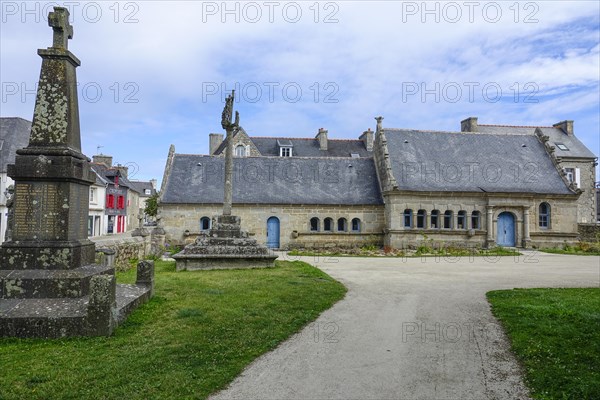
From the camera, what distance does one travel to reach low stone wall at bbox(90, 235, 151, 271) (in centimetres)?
1347

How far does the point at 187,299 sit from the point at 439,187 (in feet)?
66.5

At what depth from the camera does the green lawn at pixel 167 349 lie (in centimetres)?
431

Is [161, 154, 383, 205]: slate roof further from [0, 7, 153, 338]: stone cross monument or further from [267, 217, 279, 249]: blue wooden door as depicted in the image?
[0, 7, 153, 338]: stone cross monument

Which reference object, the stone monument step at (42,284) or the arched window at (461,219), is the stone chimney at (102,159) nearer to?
the arched window at (461,219)

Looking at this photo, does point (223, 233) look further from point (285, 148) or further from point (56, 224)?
point (285, 148)

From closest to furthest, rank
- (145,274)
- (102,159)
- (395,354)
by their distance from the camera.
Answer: (395,354), (145,274), (102,159)

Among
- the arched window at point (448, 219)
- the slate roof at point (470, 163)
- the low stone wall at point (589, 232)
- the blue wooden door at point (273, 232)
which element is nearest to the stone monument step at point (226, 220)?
the blue wooden door at point (273, 232)

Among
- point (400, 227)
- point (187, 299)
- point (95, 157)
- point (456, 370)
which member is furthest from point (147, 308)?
point (95, 157)

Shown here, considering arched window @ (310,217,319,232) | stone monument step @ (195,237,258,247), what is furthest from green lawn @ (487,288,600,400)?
arched window @ (310,217,319,232)

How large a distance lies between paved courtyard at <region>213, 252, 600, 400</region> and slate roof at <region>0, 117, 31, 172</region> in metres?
28.8

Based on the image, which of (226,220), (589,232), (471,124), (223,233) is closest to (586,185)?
(471,124)

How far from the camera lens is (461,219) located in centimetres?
2572

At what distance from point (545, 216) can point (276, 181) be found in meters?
17.3

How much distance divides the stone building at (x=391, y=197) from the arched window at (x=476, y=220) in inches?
3.4
